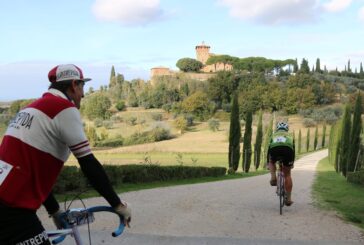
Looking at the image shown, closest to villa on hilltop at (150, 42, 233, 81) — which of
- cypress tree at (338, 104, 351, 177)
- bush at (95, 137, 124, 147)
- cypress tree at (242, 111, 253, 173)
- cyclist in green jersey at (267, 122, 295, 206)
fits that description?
bush at (95, 137, 124, 147)

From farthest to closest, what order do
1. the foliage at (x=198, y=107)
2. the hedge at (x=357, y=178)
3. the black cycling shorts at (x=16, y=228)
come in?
1. the foliage at (x=198, y=107)
2. the hedge at (x=357, y=178)
3. the black cycling shorts at (x=16, y=228)

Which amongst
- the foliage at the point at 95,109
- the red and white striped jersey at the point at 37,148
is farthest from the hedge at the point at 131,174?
the foliage at the point at 95,109

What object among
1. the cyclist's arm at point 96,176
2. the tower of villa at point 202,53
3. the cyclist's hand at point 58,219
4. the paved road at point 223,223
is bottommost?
the paved road at point 223,223

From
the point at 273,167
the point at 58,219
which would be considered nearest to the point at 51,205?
the point at 58,219

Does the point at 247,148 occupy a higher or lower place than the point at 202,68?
lower

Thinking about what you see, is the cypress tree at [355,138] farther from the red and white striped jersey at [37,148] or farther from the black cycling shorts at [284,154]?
the red and white striped jersey at [37,148]

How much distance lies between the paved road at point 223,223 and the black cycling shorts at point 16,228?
12.1 ft

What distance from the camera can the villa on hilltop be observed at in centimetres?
14612

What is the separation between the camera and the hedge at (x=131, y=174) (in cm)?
1223

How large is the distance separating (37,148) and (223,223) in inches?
231

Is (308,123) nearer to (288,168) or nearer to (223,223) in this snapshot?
(288,168)

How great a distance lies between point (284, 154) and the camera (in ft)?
30.1

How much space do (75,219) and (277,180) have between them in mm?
7111

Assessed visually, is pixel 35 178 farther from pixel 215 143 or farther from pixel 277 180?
pixel 215 143
